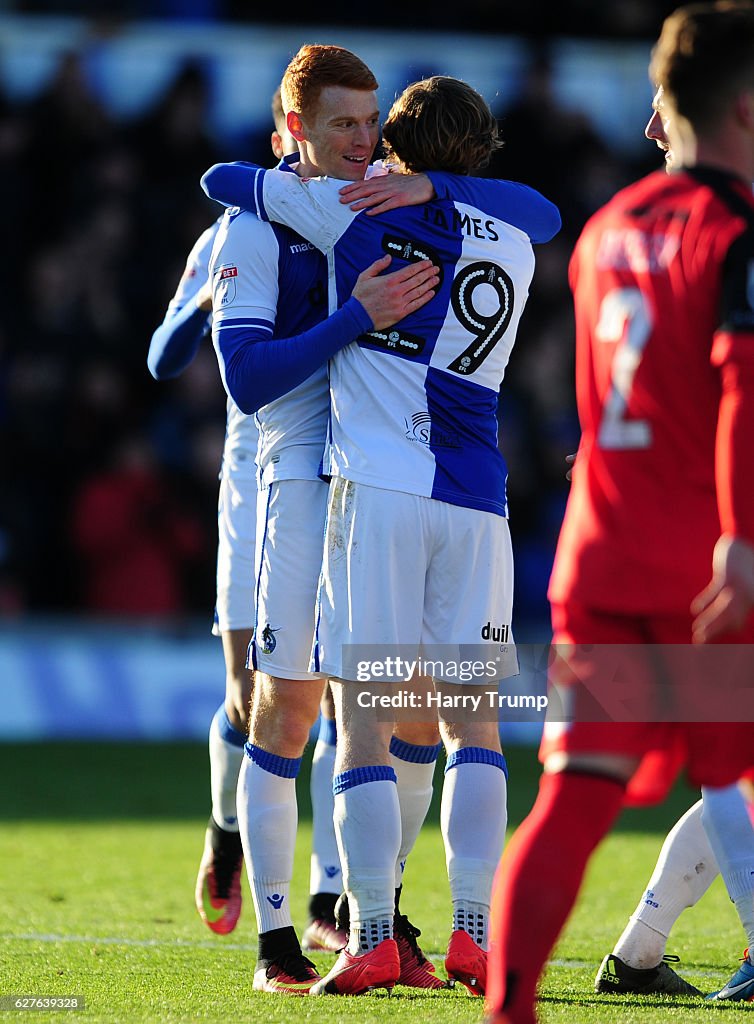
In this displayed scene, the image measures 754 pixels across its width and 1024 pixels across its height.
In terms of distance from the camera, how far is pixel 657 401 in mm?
2943

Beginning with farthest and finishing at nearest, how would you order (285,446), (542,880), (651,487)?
(285,446)
(651,487)
(542,880)

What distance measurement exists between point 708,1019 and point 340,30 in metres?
11.6

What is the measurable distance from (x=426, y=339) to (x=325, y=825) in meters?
1.62

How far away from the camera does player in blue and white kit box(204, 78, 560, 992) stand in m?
3.87

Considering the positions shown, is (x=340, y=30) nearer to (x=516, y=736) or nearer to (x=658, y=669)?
(x=516, y=736)

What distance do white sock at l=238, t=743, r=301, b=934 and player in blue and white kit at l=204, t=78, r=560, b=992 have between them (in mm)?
282

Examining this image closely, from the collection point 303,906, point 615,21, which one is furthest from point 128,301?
point 303,906

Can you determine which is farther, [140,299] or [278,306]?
[140,299]

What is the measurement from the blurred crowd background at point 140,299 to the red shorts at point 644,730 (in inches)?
317

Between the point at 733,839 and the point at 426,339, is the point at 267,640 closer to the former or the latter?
the point at 426,339

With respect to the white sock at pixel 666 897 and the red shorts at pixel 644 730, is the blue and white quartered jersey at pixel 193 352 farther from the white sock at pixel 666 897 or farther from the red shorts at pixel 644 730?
the red shorts at pixel 644 730

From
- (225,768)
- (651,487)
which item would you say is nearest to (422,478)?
(651,487)

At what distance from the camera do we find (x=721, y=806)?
12.8ft

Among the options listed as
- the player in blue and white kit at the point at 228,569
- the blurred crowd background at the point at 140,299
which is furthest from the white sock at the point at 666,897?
the blurred crowd background at the point at 140,299
